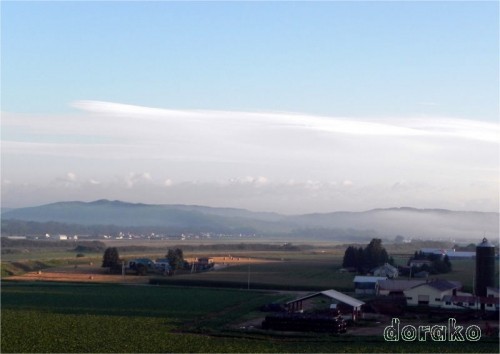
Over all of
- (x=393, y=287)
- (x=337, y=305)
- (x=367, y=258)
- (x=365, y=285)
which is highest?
(x=367, y=258)

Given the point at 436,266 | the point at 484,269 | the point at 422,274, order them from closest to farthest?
the point at 484,269 < the point at 422,274 < the point at 436,266

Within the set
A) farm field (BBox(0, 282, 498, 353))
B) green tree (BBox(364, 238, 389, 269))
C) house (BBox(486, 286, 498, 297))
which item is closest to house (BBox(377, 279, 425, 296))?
house (BBox(486, 286, 498, 297))

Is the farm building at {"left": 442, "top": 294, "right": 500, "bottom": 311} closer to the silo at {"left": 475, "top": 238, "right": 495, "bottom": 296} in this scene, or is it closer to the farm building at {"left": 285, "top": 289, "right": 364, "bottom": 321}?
the silo at {"left": 475, "top": 238, "right": 495, "bottom": 296}

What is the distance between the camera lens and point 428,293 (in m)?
35.9

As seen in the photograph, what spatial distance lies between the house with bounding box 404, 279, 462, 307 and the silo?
134 cm

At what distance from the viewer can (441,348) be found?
71.5 ft

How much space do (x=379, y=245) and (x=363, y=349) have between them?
124 feet

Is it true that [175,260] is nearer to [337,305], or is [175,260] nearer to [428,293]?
[428,293]

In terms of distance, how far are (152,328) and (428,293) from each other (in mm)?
14893

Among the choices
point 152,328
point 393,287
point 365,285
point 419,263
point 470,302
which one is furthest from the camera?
point 419,263

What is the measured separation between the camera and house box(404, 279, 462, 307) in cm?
3550

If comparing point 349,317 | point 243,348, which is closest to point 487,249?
point 349,317

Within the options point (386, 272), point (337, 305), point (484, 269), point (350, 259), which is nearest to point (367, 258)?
point (350, 259)

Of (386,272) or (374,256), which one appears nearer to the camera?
(386,272)
